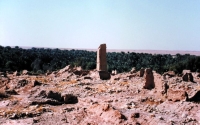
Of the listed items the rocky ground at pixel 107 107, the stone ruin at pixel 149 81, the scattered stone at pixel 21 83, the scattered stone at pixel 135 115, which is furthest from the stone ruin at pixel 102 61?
the scattered stone at pixel 135 115

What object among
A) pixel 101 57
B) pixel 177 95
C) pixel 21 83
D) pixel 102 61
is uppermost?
pixel 101 57

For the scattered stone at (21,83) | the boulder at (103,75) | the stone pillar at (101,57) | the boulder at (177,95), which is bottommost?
the scattered stone at (21,83)

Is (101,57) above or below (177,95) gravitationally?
above

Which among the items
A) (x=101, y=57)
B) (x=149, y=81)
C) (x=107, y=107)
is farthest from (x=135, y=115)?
(x=101, y=57)

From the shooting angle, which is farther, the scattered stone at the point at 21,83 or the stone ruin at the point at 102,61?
the stone ruin at the point at 102,61

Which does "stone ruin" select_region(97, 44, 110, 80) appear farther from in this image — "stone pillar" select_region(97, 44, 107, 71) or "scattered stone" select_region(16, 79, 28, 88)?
"scattered stone" select_region(16, 79, 28, 88)

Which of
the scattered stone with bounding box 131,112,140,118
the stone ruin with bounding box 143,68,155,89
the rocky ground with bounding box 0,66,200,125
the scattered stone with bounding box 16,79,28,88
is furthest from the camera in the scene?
the scattered stone with bounding box 16,79,28,88

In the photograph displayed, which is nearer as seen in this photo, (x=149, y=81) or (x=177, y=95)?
(x=177, y=95)

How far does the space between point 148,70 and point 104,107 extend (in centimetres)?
738

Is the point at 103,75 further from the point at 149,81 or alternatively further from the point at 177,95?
the point at 177,95

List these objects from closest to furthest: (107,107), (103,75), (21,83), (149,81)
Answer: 1. (107,107)
2. (149,81)
3. (21,83)
4. (103,75)

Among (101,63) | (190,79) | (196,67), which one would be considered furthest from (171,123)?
(196,67)

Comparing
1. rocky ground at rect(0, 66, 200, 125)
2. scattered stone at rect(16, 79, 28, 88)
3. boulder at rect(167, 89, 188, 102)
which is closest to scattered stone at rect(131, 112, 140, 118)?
rocky ground at rect(0, 66, 200, 125)

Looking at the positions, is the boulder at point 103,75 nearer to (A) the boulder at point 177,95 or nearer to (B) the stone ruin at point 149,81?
(B) the stone ruin at point 149,81
